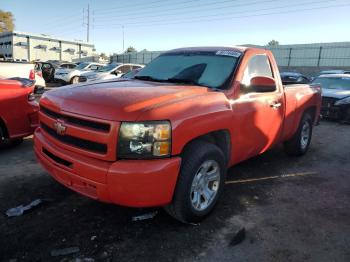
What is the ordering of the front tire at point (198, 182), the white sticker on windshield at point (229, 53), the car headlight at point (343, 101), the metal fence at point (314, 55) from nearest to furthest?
the front tire at point (198, 182) → the white sticker on windshield at point (229, 53) → the car headlight at point (343, 101) → the metal fence at point (314, 55)

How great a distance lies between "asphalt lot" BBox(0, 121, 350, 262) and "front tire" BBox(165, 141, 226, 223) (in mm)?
186

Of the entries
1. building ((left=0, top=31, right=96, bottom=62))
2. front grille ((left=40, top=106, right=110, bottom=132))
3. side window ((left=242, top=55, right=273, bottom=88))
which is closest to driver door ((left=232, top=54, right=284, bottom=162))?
side window ((left=242, top=55, right=273, bottom=88))

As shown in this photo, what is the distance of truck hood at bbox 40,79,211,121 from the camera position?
113 inches

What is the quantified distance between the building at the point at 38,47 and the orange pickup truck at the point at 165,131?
50937 mm

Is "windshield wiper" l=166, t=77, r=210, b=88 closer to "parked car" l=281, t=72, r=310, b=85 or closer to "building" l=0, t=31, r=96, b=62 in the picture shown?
"parked car" l=281, t=72, r=310, b=85

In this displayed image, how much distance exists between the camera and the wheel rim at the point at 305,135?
6107 mm

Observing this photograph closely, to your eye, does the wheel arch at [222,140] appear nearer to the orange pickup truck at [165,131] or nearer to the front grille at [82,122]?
the orange pickup truck at [165,131]

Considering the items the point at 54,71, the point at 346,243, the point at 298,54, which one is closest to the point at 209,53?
the point at 346,243

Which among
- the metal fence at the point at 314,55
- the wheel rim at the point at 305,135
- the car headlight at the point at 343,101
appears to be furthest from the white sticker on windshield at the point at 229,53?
the metal fence at the point at 314,55

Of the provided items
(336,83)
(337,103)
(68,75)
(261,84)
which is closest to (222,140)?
(261,84)

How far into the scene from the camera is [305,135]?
20.6 feet

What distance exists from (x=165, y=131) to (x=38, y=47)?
188ft

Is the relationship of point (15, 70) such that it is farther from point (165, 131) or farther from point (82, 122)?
point (165, 131)

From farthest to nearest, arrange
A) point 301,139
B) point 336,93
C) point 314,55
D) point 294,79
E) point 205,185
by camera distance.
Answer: point 314,55
point 294,79
point 336,93
point 301,139
point 205,185
